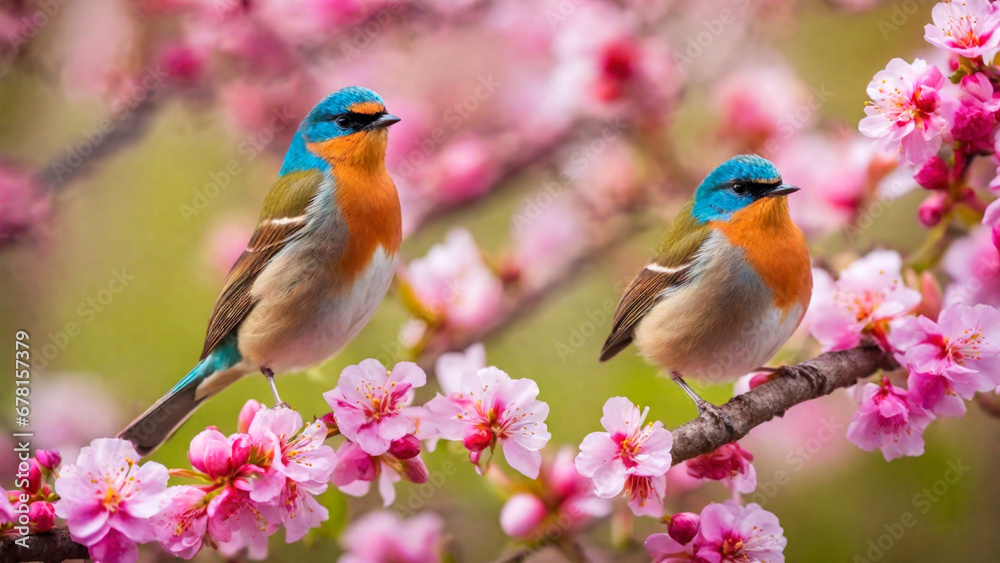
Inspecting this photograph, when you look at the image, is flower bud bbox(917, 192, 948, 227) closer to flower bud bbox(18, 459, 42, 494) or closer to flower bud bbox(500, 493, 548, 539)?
flower bud bbox(500, 493, 548, 539)

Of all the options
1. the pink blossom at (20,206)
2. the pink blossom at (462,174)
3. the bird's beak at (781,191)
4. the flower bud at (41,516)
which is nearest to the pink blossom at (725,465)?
the bird's beak at (781,191)

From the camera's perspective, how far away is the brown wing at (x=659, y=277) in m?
1.45

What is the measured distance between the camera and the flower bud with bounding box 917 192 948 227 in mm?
1340

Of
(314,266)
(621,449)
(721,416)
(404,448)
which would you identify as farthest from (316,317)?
(721,416)

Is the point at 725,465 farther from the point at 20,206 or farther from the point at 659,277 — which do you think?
the point at 20,206

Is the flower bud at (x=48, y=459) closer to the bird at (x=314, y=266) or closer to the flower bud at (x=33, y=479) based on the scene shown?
the flower bud at (x=33, y=479)

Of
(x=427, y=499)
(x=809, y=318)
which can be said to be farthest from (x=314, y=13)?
(x=809, y=318)

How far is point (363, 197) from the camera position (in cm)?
134

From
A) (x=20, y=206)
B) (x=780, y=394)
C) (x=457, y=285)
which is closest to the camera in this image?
(x=780, y=394)

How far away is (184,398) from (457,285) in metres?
0.68

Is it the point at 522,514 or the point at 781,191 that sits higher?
the point at 781,191

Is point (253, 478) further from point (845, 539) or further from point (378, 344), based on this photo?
point (845, 539)

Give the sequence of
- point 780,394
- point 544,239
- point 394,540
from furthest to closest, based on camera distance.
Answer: point 544,239 < point 394,540 < point 780,394

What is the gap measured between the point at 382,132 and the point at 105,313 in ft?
5.09
